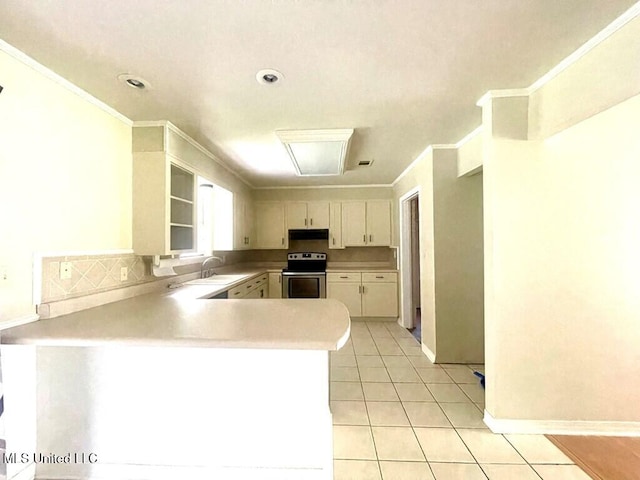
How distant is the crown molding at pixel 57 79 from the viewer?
4.84 feet

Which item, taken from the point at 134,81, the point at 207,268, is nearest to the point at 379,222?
the point at 207,268

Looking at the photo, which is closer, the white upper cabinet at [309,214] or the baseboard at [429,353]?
the baseboard at [429,353]

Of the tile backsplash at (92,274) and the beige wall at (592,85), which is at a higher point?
the beige wall at (592,85)

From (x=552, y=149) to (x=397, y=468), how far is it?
2219mm

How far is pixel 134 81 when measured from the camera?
1.78 metres

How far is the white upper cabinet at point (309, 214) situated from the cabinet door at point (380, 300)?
4.35 ft

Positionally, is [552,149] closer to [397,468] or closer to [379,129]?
[379,129]

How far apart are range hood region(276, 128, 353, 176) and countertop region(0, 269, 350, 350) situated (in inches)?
56.9

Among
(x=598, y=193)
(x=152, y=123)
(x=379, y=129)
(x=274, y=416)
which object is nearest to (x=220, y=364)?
(x=274, y=416)

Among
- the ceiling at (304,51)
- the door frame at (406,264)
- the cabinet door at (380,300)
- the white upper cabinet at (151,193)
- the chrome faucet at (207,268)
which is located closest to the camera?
the ceiling at (304,51)

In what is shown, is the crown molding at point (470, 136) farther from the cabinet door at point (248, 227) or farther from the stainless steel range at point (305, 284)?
the cabinet door at point (248, 227)

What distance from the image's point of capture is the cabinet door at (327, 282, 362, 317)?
488cm

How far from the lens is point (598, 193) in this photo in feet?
6.53

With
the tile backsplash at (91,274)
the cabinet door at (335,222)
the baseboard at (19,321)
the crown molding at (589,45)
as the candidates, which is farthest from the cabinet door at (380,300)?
the baseboard at (19,321)
